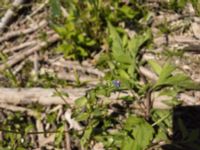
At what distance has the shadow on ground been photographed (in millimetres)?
2977

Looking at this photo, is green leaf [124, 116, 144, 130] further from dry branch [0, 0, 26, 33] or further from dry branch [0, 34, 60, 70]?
dry branch [0, 0, 26, 33]

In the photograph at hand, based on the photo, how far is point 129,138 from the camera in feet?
9.23

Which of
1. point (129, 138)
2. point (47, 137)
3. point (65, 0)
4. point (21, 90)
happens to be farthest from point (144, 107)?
point (65, 0)

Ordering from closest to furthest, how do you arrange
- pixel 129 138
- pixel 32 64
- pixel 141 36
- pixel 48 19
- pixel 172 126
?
pixel 129 138, pixel 172 126, pixel 141 36, pixel 32 64, pixel 48 19

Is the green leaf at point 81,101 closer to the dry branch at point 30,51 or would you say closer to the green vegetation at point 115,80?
the green vegetation at point 115,80

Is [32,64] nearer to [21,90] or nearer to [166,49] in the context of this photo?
[21,90]

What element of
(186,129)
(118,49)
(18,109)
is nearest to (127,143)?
(186,129)

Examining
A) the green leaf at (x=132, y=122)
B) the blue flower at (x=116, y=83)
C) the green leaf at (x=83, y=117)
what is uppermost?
the blue flower at (x=116, y=83)

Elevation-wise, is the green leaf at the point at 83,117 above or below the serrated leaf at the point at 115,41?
below

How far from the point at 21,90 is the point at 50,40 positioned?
1.99 feet

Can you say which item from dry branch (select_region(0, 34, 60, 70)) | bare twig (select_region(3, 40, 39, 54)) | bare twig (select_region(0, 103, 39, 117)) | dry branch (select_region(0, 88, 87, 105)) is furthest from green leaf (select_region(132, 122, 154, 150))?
bare twig (select_region(3, 40, 39, 54))

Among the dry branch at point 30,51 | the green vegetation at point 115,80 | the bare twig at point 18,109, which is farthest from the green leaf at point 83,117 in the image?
the dry branch at point 30,51

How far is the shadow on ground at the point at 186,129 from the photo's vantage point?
298 centimetres

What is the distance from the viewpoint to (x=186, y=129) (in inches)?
121
